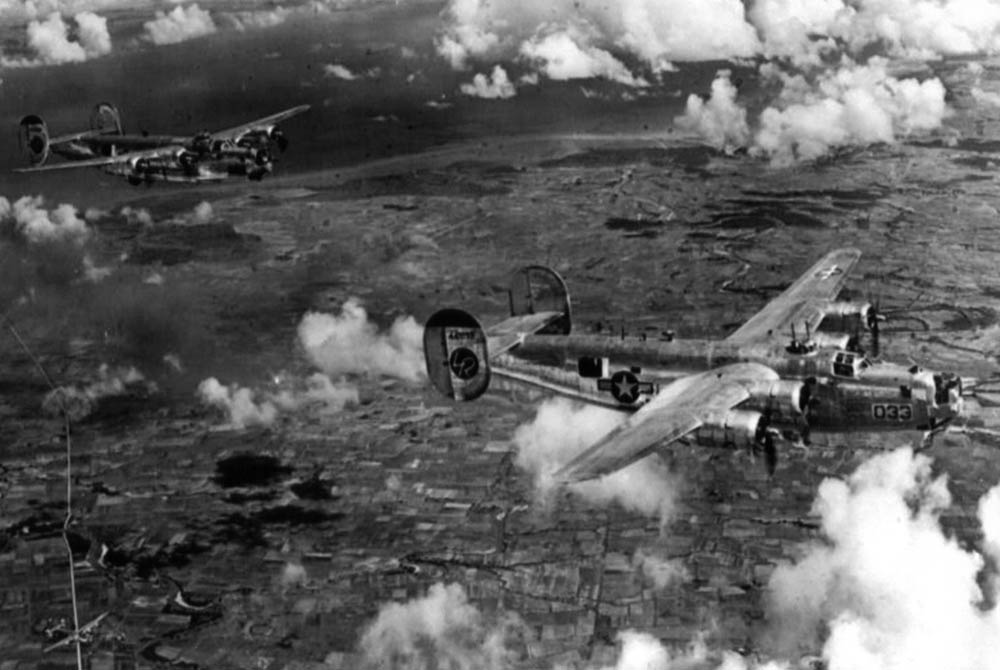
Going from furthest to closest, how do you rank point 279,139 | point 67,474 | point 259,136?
1. point 67,474
2. point 259,136
3. point 279,139

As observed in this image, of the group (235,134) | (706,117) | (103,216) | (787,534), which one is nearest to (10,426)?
(103,216)

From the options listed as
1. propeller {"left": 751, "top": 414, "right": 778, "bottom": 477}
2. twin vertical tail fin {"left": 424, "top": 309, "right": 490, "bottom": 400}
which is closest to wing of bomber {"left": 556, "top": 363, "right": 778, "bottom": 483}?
propeller {"left": 751, "top": 414, "right": 778, "bottom": 477}

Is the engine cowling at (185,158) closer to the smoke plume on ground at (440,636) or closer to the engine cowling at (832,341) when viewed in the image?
the smoke plume on ground at (440,636)

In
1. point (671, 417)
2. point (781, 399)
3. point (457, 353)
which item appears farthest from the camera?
point (457, 353)

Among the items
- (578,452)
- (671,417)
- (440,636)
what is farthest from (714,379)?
(578,452)

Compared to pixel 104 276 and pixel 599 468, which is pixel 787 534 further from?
pixel 104 276

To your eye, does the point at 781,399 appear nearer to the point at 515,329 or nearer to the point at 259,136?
the point at 515,329

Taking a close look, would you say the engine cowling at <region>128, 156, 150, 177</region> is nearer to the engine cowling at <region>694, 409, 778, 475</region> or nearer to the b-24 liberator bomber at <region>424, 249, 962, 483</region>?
the b-24 liberator bomber at <region>424, 249, 962, 483</region>
